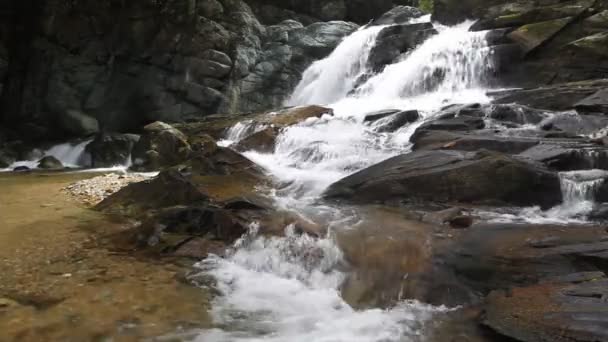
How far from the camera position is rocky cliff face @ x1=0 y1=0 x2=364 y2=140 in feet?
76.7

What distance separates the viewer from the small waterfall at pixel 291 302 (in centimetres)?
517

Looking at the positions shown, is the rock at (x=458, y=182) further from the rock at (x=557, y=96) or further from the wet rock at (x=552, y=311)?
the rock at (x=557, y=96)

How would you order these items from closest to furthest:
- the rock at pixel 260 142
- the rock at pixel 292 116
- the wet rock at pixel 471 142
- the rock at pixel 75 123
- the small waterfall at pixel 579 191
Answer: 1. the small waterfall at pixel 579 191
2. the wet rock at pixel 471 142
3. the rock at pixel 260 142
4. the rock at pixel 292 116
5. the rock at pixel 75 123

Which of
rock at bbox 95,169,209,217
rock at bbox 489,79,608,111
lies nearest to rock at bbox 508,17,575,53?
rock at bbox 489,79,608,111

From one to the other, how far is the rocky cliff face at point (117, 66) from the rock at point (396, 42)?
584 centimetres

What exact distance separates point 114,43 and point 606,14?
820 inches

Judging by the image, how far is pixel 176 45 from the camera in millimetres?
23828

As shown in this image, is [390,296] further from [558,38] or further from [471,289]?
[558,38]

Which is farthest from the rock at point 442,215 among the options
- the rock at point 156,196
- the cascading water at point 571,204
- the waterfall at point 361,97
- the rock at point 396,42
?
the rock at point 396,42

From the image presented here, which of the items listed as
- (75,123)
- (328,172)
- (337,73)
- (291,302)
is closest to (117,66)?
(75,123)

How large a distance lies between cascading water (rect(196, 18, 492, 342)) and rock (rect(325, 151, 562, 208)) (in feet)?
3.59

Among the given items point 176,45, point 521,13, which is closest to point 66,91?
point 176,45

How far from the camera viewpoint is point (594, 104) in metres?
13.0

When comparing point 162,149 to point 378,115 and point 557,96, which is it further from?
point 557,96
